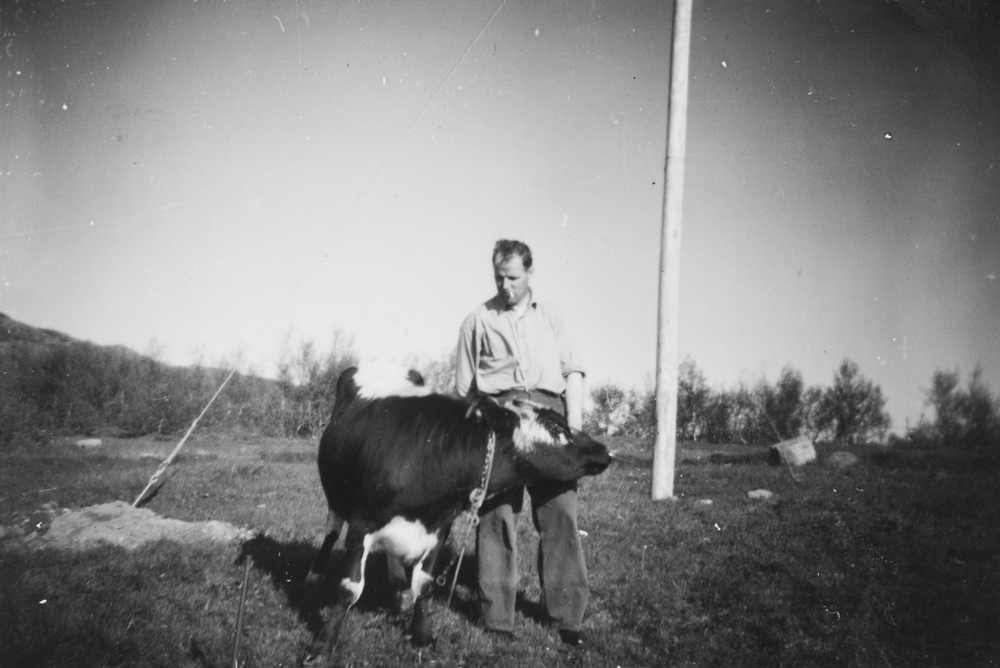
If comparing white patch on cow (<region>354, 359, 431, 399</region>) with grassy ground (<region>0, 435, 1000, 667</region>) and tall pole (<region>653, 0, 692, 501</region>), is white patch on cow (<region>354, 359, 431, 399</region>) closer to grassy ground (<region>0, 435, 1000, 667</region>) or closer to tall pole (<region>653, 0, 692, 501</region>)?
grassy ground (<region>0, 435, 1000, 667</region>)

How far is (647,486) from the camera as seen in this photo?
10.9 m

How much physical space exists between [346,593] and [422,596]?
577 mm

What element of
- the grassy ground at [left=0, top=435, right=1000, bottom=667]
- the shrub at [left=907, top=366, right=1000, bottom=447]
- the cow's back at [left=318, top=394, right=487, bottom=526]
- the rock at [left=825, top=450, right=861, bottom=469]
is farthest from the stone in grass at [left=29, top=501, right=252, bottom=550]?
the shrub at [left=907, top=366, right=1000, bottom=447]

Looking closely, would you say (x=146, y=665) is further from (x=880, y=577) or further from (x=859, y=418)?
(x=859, y=418)

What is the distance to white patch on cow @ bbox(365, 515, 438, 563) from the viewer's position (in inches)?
149

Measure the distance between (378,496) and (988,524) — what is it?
23.3 feet

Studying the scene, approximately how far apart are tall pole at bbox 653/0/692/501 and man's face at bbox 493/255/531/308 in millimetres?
5307

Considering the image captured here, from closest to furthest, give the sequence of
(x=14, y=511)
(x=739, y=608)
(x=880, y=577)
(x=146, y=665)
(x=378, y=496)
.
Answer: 1. (x=146, y=665)
2. (x=378, y=496)
3. (x=739, y=608)
4. (x=880, y=577)
5. (x=14, y=511)

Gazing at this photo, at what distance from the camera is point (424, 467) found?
3.85 metres

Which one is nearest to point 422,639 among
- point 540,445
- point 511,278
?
point 540,445

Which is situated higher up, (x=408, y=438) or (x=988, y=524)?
(x=408, y=438)

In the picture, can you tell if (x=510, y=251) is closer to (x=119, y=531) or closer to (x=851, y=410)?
(x=119, y=531)

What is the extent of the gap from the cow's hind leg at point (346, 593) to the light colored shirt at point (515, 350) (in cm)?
126

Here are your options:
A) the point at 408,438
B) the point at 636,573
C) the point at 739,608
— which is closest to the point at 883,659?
the point at 739,608
